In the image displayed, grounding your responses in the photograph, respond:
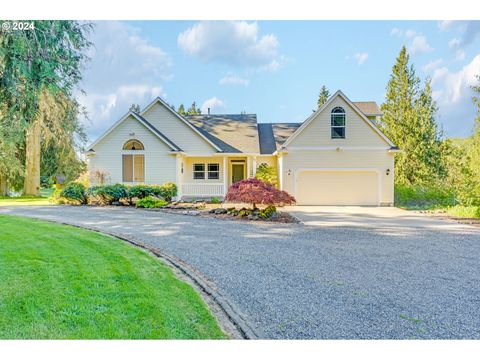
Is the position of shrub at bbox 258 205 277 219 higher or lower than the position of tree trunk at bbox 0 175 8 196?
lower

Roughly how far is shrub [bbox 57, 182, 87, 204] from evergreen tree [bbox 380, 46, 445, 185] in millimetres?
20216

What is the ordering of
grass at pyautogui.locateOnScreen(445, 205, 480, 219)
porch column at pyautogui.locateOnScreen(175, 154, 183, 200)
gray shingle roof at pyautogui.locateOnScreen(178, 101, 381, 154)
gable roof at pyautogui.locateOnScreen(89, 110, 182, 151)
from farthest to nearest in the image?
gray shingle roof at pyautogui.locateOnScreen(178, 101, 381, 154) → porch column at pyautogui.locateOnScreen(175, 154, 183, 200) → gable roof at pyautogui.locateOnScreen(89, 110, 182, 151) → grass at pyautogui.locateOnScreen(445, 205, 480, 219)

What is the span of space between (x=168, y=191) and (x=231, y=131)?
6620 millimetres

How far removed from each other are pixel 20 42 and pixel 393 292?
7.00m

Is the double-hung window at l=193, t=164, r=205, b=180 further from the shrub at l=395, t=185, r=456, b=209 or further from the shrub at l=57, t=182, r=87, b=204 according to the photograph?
the shrub at l=395, t=185, r=456, b=209

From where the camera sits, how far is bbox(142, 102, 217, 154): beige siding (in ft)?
61.6

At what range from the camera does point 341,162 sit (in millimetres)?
16906

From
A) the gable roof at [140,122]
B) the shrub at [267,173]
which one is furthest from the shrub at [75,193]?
the shrub at [267,173]

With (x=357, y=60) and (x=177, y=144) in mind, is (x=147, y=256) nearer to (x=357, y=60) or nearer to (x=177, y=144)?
(x=357, y=60)

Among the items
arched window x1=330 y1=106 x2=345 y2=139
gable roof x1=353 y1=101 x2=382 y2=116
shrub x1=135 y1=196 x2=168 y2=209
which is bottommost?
shrub x1=135 y1=196 x2=168 y2=209

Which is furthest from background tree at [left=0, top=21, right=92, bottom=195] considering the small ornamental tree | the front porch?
the front porch

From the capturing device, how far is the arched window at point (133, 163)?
17453 millimetres

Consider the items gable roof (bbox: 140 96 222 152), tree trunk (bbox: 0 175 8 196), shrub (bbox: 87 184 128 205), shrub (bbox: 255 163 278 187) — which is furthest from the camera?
tree trunk (bbox: 0 175 8 196)
